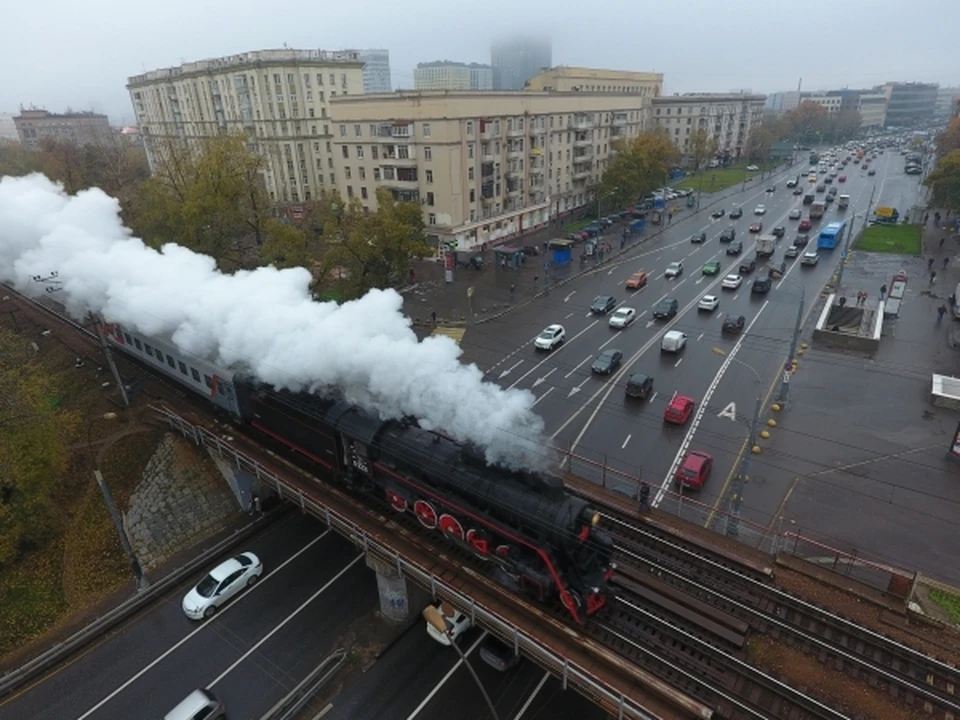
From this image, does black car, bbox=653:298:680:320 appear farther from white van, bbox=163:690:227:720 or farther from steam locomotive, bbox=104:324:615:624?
white van, bbox=163:690:227:720

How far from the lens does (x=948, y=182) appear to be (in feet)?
188

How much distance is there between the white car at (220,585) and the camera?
19734 millimetres

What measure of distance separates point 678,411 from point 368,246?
23.9 m

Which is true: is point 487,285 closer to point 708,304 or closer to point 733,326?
point 708,304

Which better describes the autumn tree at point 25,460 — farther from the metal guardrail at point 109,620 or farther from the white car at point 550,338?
the white car at point 550,338

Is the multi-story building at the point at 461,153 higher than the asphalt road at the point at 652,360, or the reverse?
the multi-story building at the point at 461,153

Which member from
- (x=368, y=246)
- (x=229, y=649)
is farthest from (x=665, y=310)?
(x=229, y=649)

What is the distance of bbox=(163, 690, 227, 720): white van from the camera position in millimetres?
15961

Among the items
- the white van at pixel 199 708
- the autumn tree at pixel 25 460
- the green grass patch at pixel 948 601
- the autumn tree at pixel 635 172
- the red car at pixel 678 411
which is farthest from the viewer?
the autumn tree at pixel 635 172

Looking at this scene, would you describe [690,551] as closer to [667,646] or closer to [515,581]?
[667,646]

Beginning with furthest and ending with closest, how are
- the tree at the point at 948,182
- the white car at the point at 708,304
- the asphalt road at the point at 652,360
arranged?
the tree at the point at 948,182
the white car at the point at 708,304
the asphalt road at the point at 652,360

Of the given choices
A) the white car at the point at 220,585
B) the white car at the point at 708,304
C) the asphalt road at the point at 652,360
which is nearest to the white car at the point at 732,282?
the asphalt road at the point at 652,360

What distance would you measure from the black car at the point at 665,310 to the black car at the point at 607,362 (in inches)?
342

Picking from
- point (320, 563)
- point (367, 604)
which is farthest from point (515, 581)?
point (320, 563)
